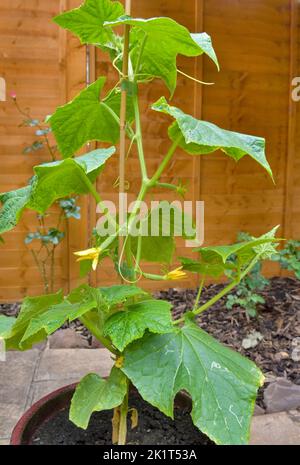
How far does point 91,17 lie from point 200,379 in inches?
26.2

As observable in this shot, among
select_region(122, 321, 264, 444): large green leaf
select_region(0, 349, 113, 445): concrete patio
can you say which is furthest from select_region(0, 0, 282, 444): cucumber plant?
select_region(0, 349, 113, 445): concrete patio

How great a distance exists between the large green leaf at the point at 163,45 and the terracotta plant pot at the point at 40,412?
670 mm

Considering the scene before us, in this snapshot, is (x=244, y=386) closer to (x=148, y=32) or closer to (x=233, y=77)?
(x=148, y=32)

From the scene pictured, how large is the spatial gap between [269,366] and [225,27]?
1768 mm

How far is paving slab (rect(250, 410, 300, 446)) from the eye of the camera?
4.48 feet

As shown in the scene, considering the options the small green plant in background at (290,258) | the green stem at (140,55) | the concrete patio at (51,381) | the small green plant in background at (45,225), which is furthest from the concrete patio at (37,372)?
the green stem at (140,55)

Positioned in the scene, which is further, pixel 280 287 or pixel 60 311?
pixel 280 287

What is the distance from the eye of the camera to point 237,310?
2322 millimetres

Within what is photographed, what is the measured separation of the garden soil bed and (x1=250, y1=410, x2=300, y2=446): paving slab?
13cm

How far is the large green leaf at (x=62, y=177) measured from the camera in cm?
79

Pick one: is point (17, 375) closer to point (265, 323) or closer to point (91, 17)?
point (265, 323)

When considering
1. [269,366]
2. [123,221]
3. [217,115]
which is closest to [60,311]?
[123,221]

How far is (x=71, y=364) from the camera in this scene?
1.90 meters

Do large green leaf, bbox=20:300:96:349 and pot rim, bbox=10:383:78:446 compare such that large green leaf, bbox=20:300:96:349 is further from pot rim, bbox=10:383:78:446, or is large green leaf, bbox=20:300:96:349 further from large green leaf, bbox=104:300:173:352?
pot rim, bbox=10:383:78:446
